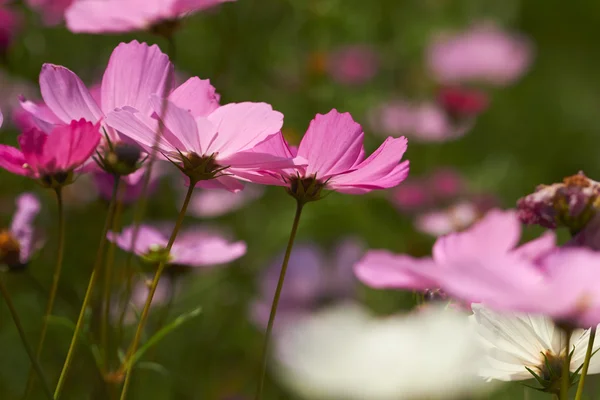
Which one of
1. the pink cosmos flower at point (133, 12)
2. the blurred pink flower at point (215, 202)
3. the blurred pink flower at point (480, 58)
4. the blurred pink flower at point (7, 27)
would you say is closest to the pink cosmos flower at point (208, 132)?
the pink cosmos flower at point (133, 12)

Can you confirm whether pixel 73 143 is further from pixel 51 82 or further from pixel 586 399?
pixel 586 399

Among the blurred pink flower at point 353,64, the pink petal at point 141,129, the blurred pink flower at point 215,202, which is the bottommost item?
the pink petal at point 141,129

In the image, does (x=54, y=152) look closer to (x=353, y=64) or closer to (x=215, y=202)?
(x=215, y=202)

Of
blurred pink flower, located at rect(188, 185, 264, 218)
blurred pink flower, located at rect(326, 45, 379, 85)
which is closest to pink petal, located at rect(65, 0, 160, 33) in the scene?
blurred pink flower, located at rect(188, 185, 264, 218)

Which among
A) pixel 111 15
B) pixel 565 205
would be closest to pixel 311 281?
pixel 111 15

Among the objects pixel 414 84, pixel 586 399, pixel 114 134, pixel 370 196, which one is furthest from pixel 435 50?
pixel 114 134

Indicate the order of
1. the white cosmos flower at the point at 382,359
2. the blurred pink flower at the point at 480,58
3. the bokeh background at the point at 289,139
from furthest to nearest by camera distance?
the blurred pink flower at the point at 480,58 < the bokeh background at the point at 289,139 < the white cosmos flower at the point at 382,359

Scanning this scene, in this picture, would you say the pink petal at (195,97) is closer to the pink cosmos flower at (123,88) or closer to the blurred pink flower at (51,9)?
the pink cosmos flower at (123,88)
